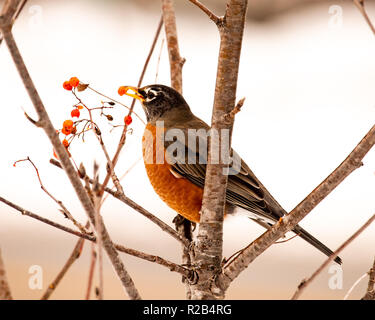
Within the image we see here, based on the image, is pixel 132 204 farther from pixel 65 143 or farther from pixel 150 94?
pixel 150 94

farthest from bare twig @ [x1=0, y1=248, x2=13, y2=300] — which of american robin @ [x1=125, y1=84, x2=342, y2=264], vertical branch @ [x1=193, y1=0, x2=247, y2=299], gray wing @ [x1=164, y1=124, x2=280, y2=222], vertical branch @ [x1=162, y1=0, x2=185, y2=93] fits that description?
vertical branch @ [x1=162, y1=0, x2=185, y2=93]

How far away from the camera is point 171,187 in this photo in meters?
2.44

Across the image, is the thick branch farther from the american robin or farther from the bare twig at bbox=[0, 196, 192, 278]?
the american robin

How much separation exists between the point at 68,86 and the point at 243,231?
289 cm

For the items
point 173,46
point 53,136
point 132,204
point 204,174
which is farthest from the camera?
point 173,46

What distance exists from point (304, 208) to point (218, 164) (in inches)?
10.9

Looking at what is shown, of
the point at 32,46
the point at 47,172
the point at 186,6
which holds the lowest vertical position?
the point at 47,172

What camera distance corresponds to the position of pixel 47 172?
452 cm

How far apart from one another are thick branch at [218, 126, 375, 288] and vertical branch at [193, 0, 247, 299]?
6 cm

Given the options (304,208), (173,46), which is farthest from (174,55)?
(304,208)

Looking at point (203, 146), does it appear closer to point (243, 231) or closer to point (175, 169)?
point (175, 169)

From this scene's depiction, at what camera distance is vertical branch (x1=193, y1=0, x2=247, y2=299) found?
1.43 meters
